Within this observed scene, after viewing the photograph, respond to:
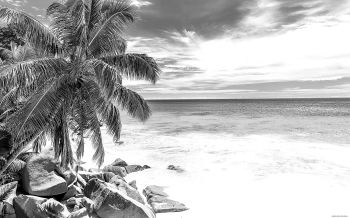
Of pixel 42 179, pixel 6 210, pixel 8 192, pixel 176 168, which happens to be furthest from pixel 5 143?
→ pixel 176 168

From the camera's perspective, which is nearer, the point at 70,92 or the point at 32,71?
the point at 32,71

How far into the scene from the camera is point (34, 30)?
442 inches

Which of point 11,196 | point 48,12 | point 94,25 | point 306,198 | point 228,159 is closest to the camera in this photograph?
point 11,196

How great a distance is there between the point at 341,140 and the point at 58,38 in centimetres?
3400

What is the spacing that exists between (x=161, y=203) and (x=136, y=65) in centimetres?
632

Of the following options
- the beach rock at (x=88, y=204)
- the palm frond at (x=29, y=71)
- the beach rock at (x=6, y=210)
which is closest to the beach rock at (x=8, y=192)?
the beach rock at (x=6, y=210)

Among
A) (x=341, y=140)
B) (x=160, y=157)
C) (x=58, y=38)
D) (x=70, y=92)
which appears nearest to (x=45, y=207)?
(x=70, y=92)

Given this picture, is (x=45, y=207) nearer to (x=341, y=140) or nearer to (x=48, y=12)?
(x=48, y=12)

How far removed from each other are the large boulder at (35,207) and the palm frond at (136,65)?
5.42 m

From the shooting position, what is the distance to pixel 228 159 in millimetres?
25734

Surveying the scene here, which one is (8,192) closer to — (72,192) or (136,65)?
(72,192)

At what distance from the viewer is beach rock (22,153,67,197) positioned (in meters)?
11.4

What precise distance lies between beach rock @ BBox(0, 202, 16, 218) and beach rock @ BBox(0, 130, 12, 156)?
201cm

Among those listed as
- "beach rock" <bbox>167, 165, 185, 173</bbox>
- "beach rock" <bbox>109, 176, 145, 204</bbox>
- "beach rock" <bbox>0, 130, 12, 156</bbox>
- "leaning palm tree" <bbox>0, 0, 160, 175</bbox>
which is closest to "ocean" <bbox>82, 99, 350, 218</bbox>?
"beach rock" <bbox>167, 165, 185, 173</bbox>
